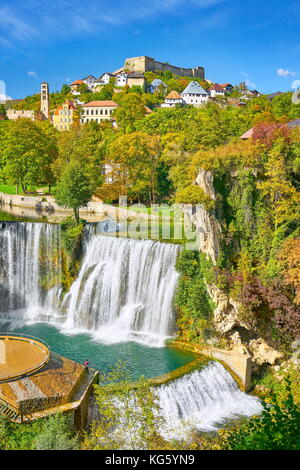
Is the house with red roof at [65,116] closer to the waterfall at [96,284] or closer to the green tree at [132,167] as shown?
the green tree at [132,167]

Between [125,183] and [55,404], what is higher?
[125,183]

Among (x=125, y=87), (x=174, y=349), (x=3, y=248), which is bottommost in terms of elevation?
(x=174, y=349)

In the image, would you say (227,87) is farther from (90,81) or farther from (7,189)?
(7,189)

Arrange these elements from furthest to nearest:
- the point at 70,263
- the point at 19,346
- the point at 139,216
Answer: the point at 139,216
the point at 70,263
the point at 19,346

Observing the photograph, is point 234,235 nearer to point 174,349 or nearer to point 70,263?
point 174,349

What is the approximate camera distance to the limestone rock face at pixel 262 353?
17172 millimetres

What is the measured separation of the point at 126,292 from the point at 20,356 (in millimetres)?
7931

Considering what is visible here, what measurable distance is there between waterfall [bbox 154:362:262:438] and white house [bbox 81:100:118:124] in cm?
5695

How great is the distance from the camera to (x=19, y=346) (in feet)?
46.6

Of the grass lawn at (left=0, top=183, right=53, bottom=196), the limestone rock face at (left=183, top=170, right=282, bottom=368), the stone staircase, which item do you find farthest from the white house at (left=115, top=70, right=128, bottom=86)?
the stone staircase

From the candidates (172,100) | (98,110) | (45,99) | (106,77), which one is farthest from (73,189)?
(106,77)

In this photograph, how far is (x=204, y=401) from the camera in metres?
15.0
